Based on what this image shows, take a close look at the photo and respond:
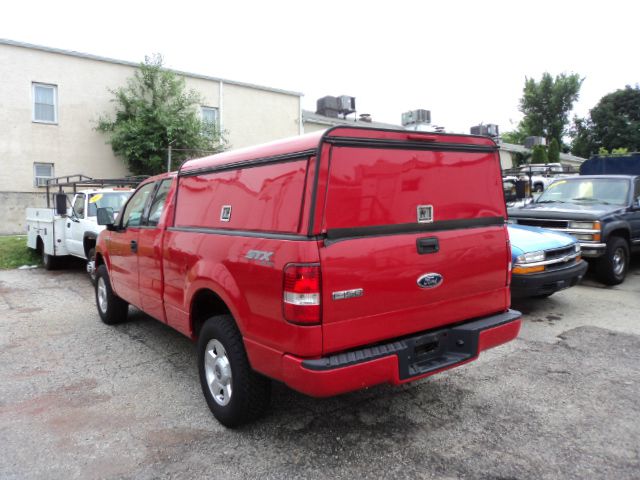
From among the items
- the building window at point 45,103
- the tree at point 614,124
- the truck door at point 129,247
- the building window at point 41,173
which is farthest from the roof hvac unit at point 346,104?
the tree at point 614,124

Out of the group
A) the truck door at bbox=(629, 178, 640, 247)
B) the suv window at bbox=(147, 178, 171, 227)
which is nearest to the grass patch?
the suv window at bbox=(147, 178, 171, 227)

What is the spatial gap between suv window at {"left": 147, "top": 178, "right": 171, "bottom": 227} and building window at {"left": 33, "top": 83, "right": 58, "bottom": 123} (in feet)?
53.7

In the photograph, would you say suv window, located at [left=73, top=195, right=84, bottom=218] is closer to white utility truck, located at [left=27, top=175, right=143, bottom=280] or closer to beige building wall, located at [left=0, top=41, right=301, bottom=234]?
white utility truck, located at [left=27, top=175, right=143, bottom=280]

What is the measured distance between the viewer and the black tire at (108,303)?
20.1ft

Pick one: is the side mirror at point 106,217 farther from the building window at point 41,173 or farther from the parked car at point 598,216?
the building window at point 41,173

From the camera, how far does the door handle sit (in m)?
3.16

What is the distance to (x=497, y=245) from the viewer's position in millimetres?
3664

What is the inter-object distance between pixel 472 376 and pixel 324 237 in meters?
2.36

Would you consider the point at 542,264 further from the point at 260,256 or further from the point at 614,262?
the point at 260,256

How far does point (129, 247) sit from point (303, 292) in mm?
3076

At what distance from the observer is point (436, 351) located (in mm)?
3336

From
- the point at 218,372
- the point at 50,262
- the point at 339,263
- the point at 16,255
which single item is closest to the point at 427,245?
the point at 339,263

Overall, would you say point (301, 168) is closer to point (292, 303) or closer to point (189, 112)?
point (292, 303)

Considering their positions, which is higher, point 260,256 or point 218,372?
point 260,256
